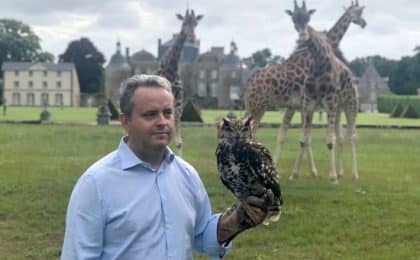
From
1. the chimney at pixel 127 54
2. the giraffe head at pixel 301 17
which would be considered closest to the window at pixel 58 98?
the chimney at pixel 127 54

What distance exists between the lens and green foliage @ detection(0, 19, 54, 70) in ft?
386

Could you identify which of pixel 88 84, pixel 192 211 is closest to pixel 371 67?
pixel 88 84

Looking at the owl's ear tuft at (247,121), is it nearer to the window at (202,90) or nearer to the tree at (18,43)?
the window at (202,90)

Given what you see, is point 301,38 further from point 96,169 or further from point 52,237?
point 96,169

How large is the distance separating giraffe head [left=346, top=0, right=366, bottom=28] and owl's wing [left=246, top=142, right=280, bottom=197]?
1401 centimetres

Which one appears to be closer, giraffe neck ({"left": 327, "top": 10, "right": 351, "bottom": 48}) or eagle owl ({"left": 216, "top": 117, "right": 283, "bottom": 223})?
eagle owl ({"left": 216, "top": 117, "right": 283, "bottom": 223})

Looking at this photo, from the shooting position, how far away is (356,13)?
55.8 feet

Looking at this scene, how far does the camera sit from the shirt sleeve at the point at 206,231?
4.09m

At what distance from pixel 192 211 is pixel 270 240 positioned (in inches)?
230

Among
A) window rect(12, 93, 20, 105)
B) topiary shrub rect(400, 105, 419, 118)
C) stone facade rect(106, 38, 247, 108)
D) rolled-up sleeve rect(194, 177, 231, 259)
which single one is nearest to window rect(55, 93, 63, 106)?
window rect(12, 93, 20, 105)

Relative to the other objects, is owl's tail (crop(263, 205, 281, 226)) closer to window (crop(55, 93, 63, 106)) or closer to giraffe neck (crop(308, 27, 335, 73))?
giraffe neck (crop(308, 27, 335, 73))

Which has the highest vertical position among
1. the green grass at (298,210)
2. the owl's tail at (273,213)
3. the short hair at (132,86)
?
the short hair at (132,86)

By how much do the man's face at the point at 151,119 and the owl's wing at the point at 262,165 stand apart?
0.45 meters

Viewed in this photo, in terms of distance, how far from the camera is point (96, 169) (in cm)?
369
